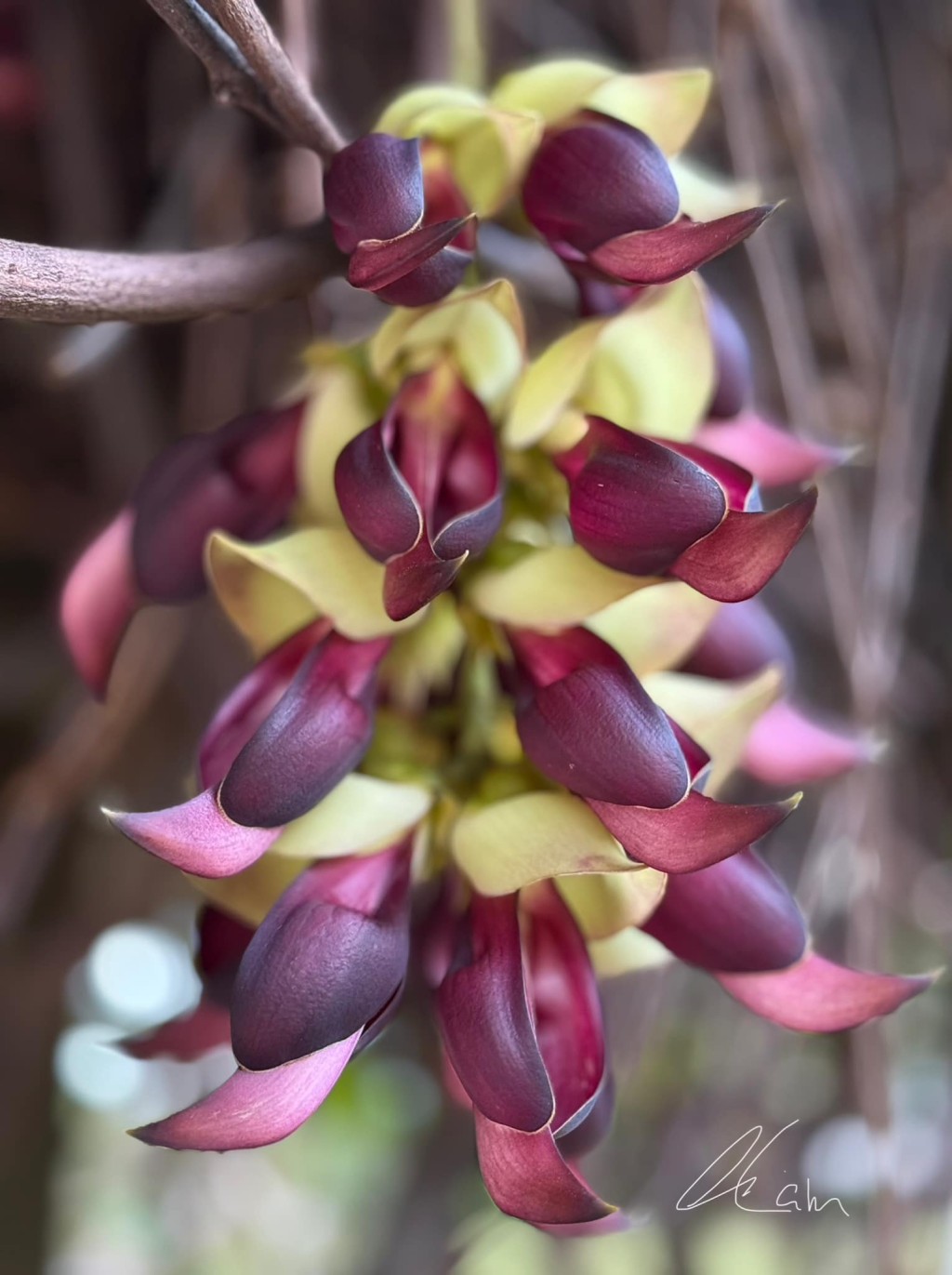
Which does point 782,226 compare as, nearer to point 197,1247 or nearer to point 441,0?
point 441,0

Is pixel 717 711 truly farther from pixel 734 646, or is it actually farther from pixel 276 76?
pixel 276 76

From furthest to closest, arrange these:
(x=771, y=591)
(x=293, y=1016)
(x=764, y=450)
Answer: (x=771, y=591), (x=764, y=450), (x=293, y=1016)

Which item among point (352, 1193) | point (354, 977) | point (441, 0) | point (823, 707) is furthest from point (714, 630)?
point (352, 1193)
